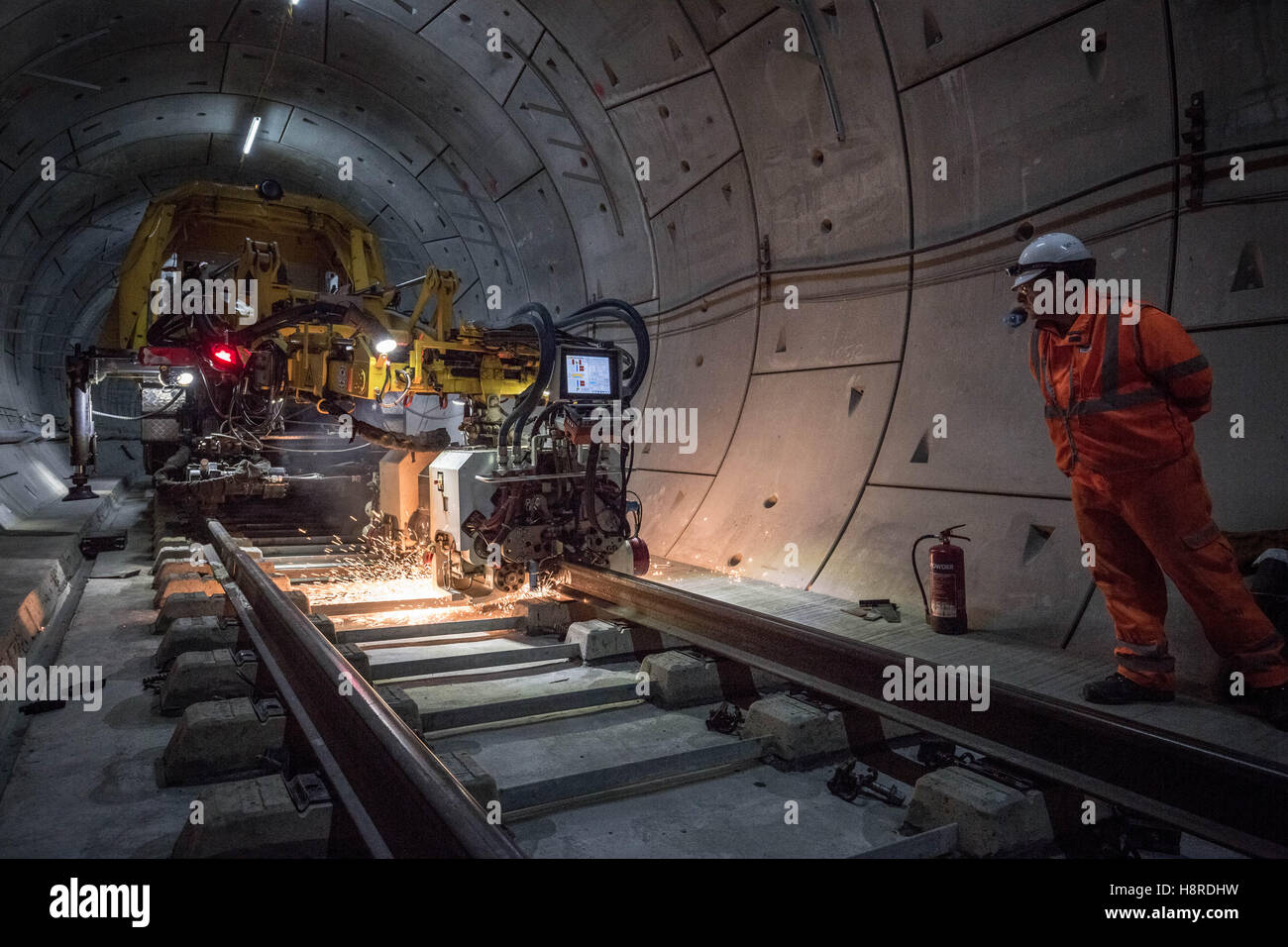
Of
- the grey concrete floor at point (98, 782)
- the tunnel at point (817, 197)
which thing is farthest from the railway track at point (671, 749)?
the tunnel at point (817, 197)

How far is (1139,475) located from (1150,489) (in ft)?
0.21

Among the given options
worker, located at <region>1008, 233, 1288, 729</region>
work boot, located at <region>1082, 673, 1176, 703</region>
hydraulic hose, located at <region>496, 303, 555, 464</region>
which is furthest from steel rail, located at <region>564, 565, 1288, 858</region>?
hydraulic hose, located at <region>496, 303, 555, 464</region>

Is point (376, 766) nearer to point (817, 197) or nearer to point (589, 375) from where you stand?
point (589, 375)

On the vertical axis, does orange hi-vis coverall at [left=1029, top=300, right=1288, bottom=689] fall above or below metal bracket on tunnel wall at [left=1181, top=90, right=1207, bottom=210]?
below

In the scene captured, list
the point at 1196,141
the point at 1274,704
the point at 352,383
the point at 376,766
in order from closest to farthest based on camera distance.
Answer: the point at 376,766
the point at 1274,704
the point at 1196,141
the point at 352,383

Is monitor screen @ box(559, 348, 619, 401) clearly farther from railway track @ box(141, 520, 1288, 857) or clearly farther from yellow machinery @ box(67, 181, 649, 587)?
railway track @ box(141, 520, 1288, 857)

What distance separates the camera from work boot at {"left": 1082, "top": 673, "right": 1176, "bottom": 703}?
3.28m

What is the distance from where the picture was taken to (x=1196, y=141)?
4.15m

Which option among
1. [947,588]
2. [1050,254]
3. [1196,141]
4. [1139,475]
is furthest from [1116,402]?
[1196,141]

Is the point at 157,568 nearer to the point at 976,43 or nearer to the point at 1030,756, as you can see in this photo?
the point at 1030,756

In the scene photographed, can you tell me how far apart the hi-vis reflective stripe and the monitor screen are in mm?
2935

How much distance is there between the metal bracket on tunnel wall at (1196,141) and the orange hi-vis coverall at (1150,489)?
1.53m
